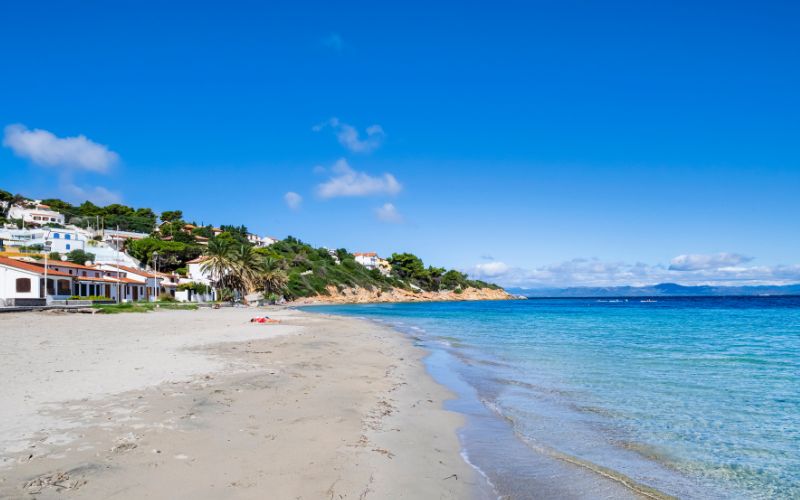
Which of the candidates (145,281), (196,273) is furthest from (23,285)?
(196,273)

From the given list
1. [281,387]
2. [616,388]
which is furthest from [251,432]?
[616,388]

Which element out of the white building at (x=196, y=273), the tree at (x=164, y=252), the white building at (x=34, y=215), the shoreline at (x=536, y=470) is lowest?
the shoreline at (x=536, y=470)

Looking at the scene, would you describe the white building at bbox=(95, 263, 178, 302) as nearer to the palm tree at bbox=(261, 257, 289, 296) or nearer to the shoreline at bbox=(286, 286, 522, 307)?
the palm tree at bbox=(261, 257, 289, 296)

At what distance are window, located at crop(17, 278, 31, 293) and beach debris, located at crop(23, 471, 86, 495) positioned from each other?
46.7 metres

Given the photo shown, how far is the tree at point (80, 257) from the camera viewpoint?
62562 millimetres

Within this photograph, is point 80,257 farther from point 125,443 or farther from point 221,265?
point 125,443

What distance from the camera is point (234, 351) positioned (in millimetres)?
15969

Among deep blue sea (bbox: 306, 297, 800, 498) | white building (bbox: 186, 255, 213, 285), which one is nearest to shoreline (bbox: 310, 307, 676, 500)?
deep blue sea (bbox: 306, 297, 800, 498)

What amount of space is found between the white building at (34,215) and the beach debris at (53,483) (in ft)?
401

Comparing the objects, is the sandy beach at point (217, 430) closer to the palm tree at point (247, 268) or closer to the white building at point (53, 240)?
the palm tree at point (247, 268)

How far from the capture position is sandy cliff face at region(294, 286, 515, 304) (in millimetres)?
107750

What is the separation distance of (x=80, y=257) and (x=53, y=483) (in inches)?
2709

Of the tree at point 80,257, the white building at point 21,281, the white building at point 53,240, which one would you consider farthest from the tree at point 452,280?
the white building at point 21,281

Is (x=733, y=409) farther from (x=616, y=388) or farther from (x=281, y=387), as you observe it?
(x=281, y=387)
